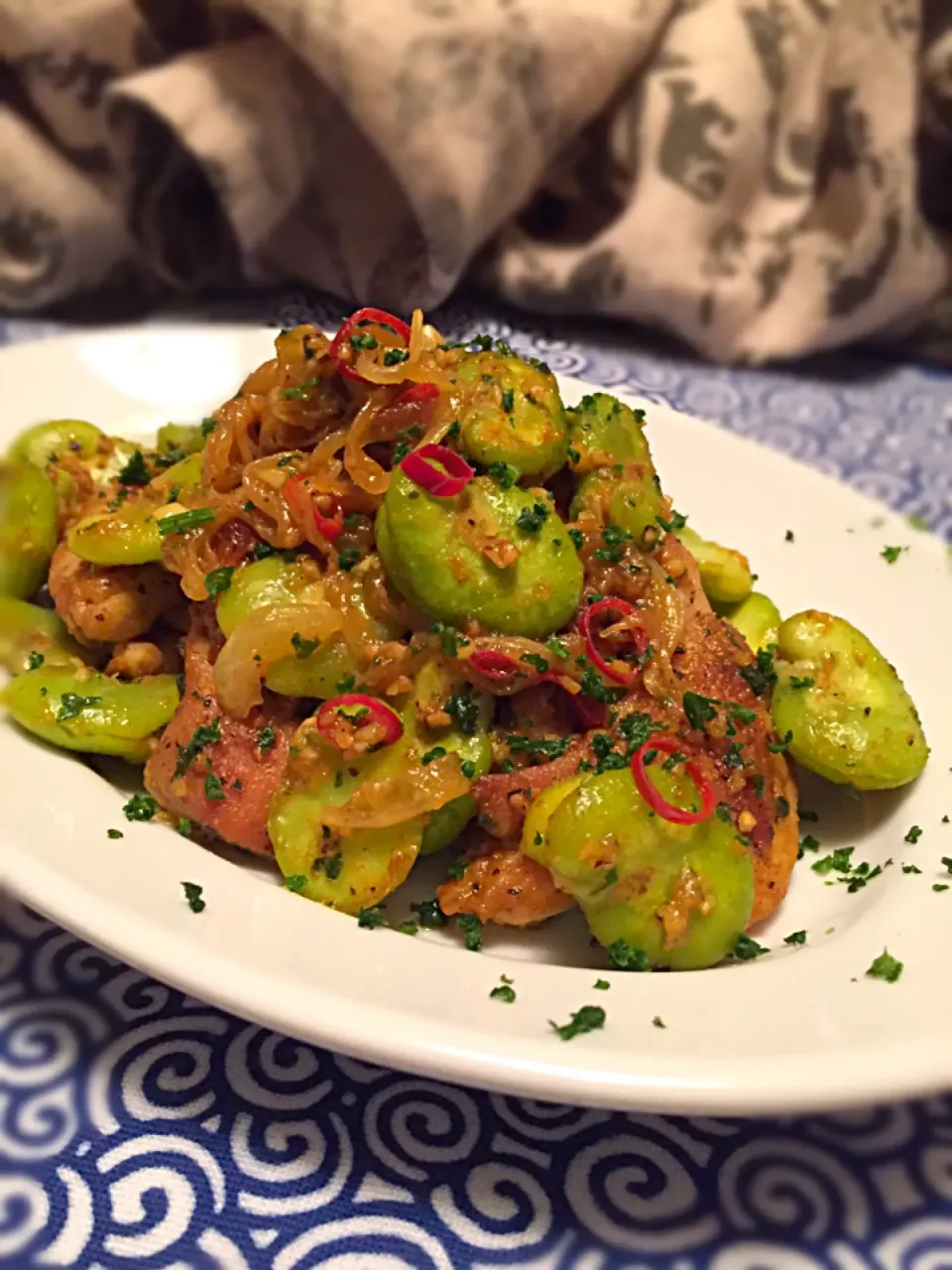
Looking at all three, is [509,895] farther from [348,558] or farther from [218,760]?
[348,558]

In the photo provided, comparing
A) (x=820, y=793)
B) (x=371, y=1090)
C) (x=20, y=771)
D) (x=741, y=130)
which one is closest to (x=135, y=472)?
(x=20, y=771)

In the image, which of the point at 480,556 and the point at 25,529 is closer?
the point at 480,556

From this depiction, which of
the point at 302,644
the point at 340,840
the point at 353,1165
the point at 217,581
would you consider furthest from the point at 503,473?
the point at 353,1165

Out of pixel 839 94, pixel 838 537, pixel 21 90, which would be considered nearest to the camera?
pixel 838 537

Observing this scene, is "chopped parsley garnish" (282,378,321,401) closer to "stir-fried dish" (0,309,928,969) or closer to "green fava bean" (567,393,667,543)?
"stir-fried dish" (0,309,928,969)

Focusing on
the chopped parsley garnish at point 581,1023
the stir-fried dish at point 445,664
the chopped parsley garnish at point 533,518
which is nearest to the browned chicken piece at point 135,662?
the stir-fried dish at point 445,664

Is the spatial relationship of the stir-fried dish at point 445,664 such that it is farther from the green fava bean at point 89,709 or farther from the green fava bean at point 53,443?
the green fava bean at point 53,443

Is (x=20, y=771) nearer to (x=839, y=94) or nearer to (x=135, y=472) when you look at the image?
(x=135, y=472)
